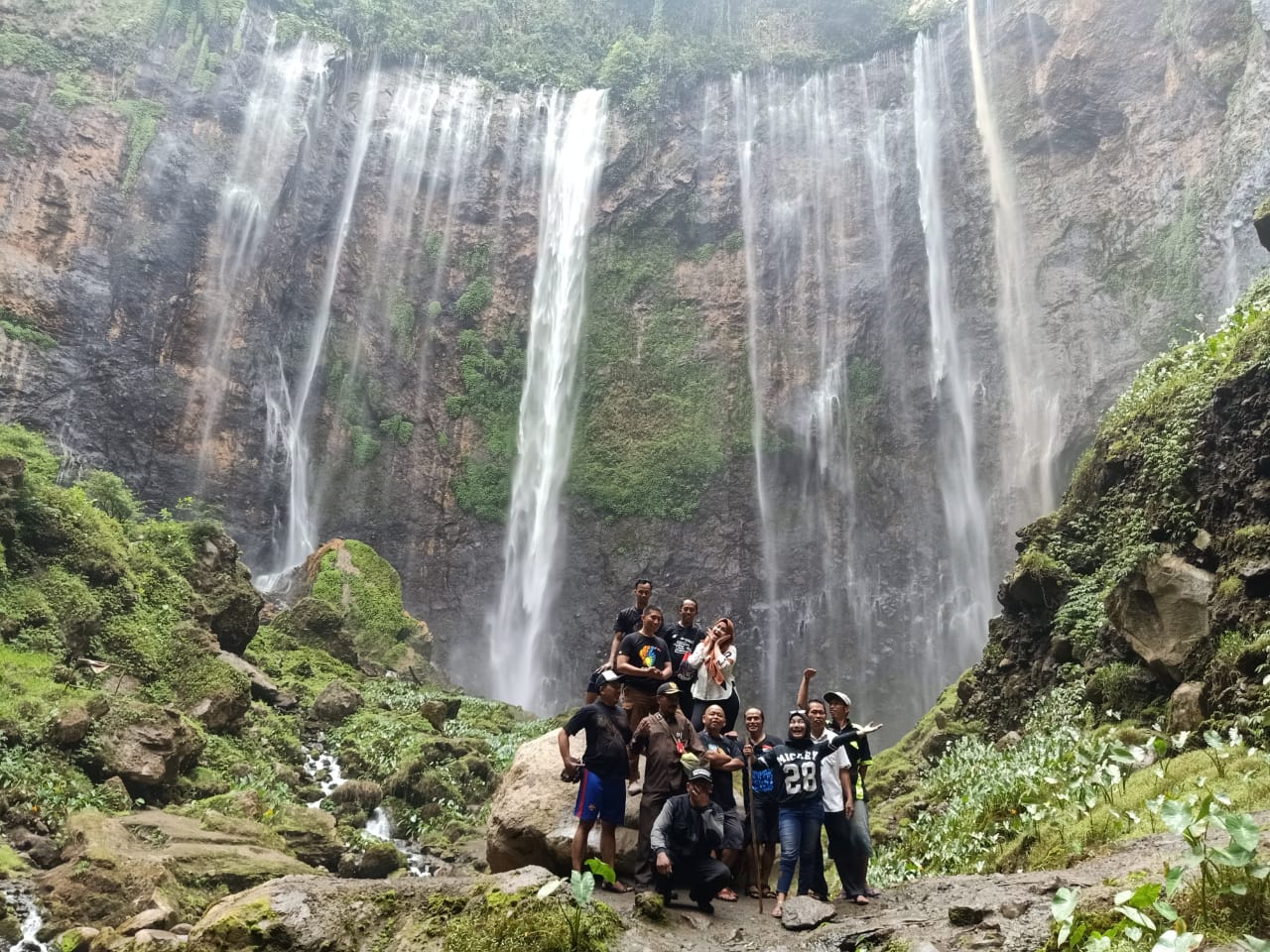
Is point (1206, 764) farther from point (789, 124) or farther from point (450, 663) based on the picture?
point (789, 124)

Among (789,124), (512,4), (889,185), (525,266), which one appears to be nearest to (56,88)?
(525,266)

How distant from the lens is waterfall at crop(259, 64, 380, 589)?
27.4 m

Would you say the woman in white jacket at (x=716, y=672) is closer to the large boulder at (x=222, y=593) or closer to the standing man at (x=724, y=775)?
the standing man at (x=724, y=775)

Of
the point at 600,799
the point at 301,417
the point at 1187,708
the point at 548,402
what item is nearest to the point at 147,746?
the point at 600,799

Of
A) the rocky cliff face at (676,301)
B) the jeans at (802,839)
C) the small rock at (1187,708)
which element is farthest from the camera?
the rocky cliff face at (676,301)

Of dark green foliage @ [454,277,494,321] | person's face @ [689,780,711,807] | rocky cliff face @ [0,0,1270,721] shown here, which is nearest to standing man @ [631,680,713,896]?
person's face @ [689,780,711,807]

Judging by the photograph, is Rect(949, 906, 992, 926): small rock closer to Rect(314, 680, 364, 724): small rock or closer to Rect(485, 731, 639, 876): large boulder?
Rect(485, 731, 639, 876): large boulder

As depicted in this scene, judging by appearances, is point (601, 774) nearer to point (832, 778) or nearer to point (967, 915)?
point (832, 778)

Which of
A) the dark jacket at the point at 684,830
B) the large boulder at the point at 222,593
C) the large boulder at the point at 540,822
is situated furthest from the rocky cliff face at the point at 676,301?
the dark jacket at the point at 684,830

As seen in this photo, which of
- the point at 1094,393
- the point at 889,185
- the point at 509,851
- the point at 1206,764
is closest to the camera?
the point at 1206,764

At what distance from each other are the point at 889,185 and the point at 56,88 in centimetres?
2606

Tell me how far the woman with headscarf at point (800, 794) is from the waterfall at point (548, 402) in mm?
22197

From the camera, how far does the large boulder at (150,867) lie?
7.63 metres

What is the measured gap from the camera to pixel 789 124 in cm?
3300
